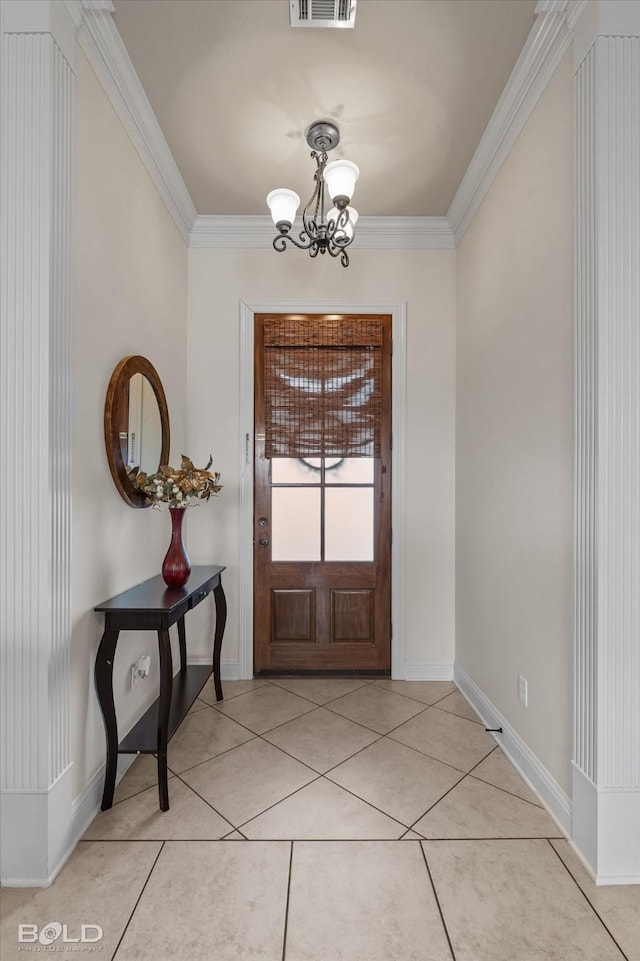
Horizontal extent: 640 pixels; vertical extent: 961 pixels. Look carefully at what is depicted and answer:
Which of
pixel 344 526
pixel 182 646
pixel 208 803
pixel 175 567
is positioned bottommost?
pixel 208 803

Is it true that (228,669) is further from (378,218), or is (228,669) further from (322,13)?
(322,13)

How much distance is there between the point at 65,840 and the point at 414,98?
322 cm

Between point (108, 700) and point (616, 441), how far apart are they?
203cm

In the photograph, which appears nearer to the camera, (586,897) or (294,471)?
(586,897)

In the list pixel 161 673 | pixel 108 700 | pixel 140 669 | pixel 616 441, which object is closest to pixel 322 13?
pixel 616 441

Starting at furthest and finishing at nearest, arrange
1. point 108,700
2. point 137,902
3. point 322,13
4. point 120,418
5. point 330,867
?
point 120,418 < point 108,700 < point 322,13 < point 330,867 < point 137,902

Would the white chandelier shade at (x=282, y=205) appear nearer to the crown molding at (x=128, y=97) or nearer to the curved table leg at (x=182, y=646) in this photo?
the crown molding at (x=128, y=97)

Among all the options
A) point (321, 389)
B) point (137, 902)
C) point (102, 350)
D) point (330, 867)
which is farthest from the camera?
point (321, 389)

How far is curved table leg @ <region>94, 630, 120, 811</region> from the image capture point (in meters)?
1.90

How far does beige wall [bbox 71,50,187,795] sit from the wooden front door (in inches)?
33.7

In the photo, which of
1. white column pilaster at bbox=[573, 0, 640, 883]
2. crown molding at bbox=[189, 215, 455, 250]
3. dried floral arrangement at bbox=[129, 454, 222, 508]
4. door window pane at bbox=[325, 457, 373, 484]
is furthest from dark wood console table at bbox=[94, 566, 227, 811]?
crown molding at bbox=[189, 215, 455, 250]

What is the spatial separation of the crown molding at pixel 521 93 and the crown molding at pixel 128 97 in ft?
5.14

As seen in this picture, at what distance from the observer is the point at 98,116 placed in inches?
77.4

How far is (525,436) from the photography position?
2.20 metres
